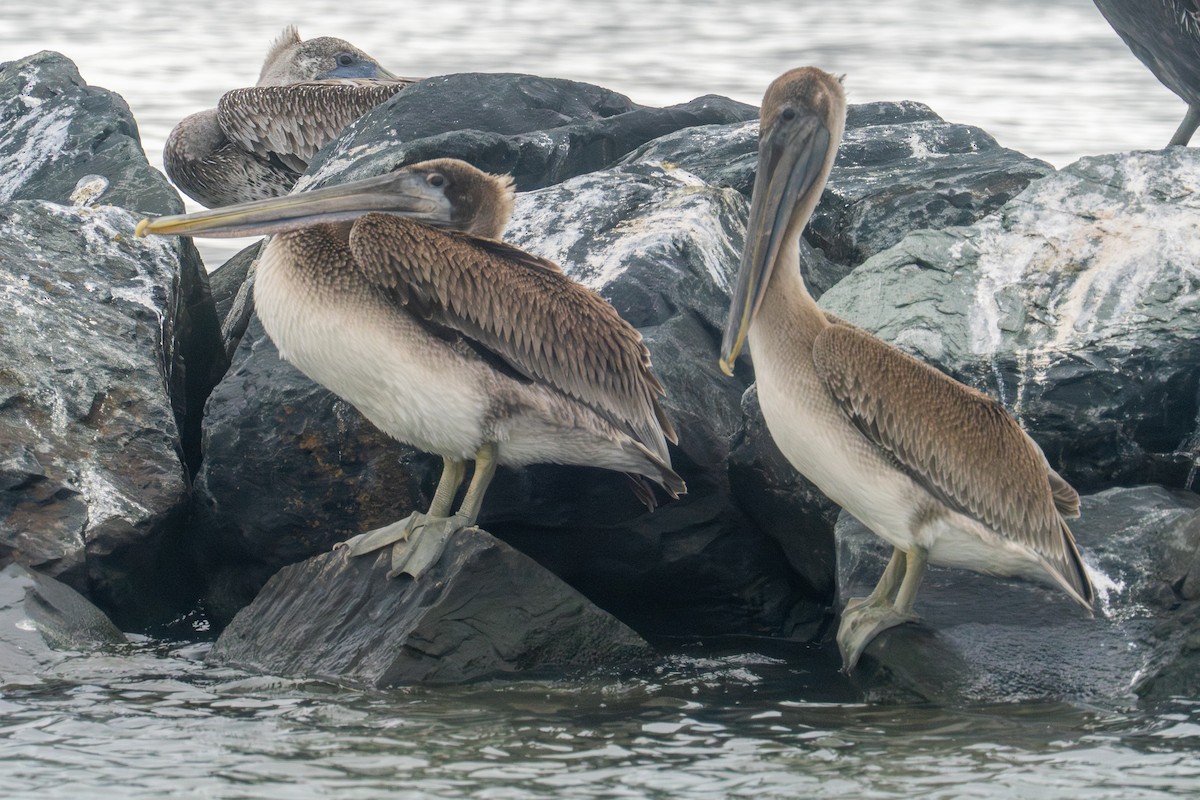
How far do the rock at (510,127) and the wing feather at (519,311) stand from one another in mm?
1631

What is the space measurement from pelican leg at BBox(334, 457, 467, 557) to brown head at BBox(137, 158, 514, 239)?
735 millimetres

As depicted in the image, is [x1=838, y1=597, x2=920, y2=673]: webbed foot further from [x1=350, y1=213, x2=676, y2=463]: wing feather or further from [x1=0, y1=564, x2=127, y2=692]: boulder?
[x1=0, y1=564, x2=127, y2=692]: boulder

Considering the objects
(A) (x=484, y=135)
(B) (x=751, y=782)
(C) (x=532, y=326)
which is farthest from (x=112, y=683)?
(A) (x=484, y=135)

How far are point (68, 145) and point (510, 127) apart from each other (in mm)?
2265

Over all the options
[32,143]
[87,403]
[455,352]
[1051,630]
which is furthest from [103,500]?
[32,143]

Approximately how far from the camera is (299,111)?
887cm

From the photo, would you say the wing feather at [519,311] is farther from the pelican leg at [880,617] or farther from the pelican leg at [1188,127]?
the pelican leg at [1188,127]

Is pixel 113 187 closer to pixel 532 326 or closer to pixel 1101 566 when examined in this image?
pixel 532 326

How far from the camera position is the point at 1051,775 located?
12.3 feet

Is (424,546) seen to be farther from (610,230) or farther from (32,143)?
(32,143)

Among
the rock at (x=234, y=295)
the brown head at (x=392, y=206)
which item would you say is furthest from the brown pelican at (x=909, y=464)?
the rock at (x=234, y=295)

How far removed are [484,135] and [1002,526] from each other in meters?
3.22

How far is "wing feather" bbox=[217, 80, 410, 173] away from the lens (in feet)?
29.1

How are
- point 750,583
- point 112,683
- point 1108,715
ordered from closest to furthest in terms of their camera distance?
1. point 1108,715
2. point 112,683
3. point 750,583
